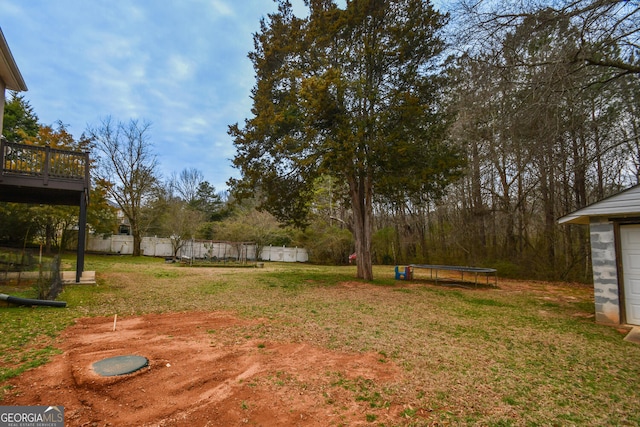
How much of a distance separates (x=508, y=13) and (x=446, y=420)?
6436 millimetres

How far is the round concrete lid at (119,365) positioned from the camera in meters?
3.10

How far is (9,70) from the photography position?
23.4 feet

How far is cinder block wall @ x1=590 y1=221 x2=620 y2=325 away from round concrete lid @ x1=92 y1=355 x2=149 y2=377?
8018mm

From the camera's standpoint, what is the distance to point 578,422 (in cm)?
248

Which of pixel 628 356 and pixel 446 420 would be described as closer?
pixel 446 420

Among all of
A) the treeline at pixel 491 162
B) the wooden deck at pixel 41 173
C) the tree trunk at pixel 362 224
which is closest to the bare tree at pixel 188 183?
the treeline at pixel 491 162

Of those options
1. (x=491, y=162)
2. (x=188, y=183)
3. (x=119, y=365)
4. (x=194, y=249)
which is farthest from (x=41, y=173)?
(x=188, y=183)

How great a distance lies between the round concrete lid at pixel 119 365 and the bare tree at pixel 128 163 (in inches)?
869

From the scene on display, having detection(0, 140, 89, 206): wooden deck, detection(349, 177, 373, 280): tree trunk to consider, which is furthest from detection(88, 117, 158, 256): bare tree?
detection(349, 177, 373, 280): tree trunk

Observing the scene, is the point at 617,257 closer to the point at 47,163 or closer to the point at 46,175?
the point at 47,163

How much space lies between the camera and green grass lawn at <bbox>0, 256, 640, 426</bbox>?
278cm

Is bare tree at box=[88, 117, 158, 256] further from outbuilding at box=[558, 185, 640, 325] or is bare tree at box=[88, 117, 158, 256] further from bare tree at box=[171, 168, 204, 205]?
outbuilding at box=[558, 185, 640, 325]

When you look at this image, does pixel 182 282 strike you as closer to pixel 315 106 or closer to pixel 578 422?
pixel 315 106

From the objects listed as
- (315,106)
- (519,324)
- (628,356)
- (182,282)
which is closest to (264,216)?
(182,282)
